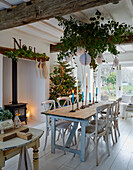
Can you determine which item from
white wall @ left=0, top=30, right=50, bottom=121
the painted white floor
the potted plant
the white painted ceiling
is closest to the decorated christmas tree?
white wall @ left=0, top=30, right=50, bottom=121

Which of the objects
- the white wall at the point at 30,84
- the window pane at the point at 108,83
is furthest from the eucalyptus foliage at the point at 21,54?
the window pane at the point at 108,83

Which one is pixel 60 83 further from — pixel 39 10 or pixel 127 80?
pixel 39 10

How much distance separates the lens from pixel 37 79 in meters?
5.20

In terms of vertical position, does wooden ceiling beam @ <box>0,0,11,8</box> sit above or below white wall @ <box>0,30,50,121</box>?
above

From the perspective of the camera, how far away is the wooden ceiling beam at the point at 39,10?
179 cm

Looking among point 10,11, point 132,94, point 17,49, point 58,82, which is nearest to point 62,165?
point 10,11

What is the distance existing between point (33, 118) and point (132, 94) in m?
4.33

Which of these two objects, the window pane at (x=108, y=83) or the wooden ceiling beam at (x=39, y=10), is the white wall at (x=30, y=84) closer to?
the wooden ceiling beam at (x=39, y=10)

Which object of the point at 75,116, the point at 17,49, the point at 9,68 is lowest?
the point at 75,116

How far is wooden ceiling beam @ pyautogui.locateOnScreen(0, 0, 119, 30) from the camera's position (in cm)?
179

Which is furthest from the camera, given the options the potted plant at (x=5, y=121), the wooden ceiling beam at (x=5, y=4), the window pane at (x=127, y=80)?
the window pane at (x=127, y=80)

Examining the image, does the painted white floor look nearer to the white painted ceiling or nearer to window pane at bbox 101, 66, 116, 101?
the white painted ceiling

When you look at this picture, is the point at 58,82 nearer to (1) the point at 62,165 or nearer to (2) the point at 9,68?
(2) the point at 9,68

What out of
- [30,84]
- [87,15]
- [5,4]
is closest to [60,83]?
[30,84]
